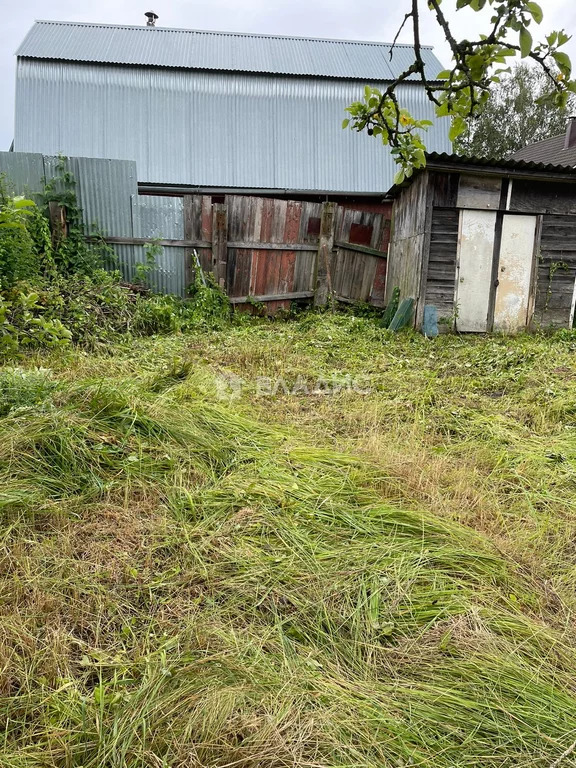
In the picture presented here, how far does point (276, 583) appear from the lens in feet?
7.14

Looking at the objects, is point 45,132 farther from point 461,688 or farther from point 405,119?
point 461,688

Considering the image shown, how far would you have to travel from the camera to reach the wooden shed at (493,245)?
8.12 metres

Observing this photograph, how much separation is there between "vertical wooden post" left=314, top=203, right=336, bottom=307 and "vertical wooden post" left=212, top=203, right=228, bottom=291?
66.6 inches

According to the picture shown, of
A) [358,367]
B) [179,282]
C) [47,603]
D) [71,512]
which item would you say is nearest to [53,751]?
[47,603]

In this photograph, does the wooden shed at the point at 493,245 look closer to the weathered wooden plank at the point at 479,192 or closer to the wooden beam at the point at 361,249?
the weathered wooden plank at the point at 479,192

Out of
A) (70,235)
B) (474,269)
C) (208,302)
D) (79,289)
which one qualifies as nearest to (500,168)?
(474,269)

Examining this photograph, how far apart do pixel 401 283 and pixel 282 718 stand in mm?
8278

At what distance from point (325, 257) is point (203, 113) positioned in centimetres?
687

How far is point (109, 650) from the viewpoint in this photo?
1836 millimetres

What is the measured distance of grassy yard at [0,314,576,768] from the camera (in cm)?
153

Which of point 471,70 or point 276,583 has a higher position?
point 471,70

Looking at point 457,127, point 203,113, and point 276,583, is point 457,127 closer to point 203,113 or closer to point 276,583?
point 276,583

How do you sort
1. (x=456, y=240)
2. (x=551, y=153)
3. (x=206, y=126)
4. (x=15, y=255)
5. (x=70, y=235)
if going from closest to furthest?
(x=15, y=255) → (x=70, y=235) → (x=456, y=240) → (x=206, y=126) → (x=551, y=153)

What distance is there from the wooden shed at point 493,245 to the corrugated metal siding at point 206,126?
503cm
